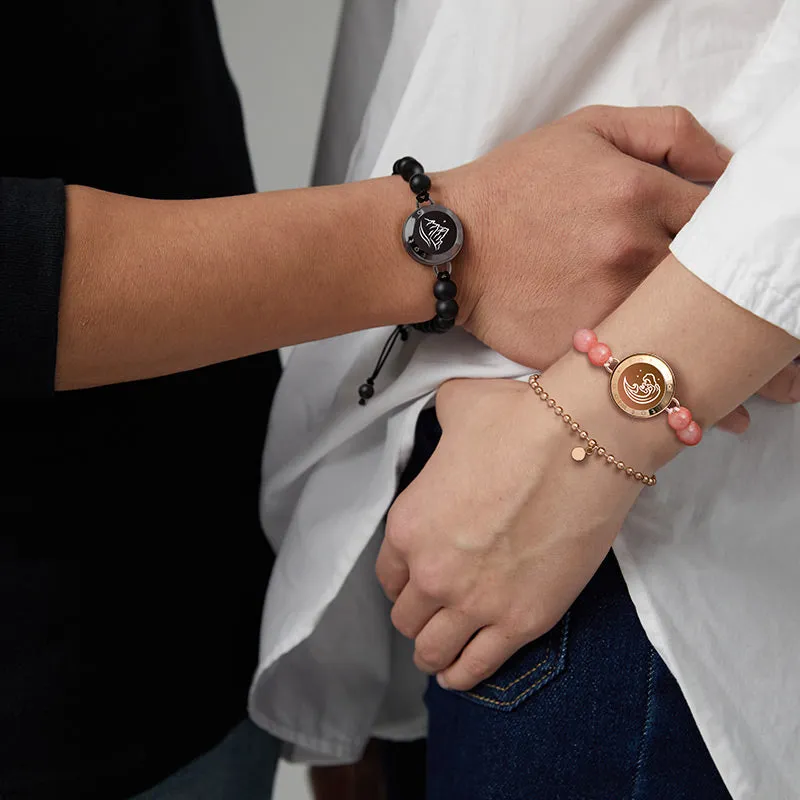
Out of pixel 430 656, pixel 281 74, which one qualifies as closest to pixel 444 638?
pixel 430 656

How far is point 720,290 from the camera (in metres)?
0.55

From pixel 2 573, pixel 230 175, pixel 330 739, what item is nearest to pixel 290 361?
pixel 230 175

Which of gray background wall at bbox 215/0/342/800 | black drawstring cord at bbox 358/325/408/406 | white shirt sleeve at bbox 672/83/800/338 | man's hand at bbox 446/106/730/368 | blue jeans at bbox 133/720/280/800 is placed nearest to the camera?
white shirt sleeve at bbox 672/83/800/338

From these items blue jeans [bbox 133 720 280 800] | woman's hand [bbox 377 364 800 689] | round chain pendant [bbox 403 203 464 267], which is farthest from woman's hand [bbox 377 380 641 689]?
blue jeans [bbox 133 720 280 800]

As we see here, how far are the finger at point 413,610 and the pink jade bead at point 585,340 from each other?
228mm

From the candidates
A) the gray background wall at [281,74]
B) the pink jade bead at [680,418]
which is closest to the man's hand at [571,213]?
the pink jade bead at [680,418]

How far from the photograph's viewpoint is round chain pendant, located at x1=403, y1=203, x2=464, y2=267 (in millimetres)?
647

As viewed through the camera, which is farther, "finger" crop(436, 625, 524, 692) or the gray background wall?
the gray background wall

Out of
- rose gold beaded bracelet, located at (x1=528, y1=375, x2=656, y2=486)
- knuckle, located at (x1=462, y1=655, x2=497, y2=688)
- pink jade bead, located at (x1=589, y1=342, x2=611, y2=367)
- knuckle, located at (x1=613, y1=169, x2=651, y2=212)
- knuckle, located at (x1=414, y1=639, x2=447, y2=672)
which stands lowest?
knuckle, located at (x1=414, y1=639, x2=447, y2=672)

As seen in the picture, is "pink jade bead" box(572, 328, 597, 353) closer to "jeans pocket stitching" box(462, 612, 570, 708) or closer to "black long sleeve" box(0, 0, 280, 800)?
"jeans pocket stitching" box(462, 612, 570, 708)

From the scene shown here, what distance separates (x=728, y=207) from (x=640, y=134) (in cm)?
13

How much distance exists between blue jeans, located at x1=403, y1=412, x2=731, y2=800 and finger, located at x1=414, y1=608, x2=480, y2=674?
0.04 meters

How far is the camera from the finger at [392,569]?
681 millimetres

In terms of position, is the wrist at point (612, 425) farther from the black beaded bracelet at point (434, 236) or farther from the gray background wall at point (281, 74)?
the gray background wall at point (281, 74)
